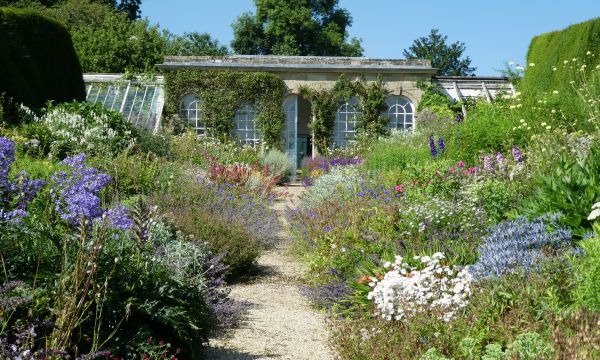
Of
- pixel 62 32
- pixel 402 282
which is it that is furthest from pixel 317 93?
pixel 402 282

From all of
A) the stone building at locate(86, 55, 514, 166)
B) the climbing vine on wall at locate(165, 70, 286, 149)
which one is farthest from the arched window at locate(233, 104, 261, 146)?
the climbing vine on wall at locate(165, 70, 286, 149)

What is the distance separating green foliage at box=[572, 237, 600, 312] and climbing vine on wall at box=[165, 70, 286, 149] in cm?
1675

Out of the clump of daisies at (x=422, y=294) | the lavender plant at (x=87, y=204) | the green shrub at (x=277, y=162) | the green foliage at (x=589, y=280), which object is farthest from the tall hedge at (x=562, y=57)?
the lavender plant at (x=87, y=204)

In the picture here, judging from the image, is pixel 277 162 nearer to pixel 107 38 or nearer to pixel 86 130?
pixel 86 130

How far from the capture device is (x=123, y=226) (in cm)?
429

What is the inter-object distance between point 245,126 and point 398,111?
4.65 m

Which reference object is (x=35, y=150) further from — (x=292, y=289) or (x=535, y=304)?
(x=535, y=304)

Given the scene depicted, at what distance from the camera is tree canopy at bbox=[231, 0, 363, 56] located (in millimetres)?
36188

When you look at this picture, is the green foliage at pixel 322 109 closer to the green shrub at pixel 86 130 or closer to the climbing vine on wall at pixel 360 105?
the climbing vine on wall at pixel 360 105

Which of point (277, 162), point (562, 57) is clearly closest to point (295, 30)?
point (277, 162)

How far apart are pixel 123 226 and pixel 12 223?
→ 24.9 inches

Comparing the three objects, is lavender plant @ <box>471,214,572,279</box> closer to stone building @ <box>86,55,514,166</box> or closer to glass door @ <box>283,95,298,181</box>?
stone building @ <box>86,55,514,166</box>

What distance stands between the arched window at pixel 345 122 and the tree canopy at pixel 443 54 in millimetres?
25065

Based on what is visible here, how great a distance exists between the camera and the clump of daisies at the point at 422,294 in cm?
447
